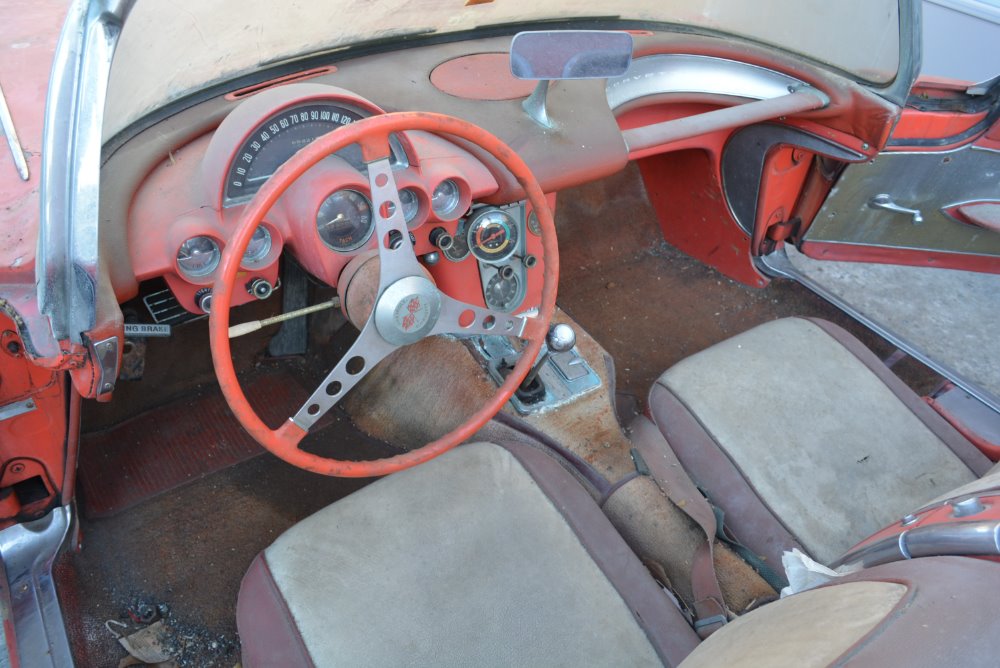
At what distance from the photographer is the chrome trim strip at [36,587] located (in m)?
1.52

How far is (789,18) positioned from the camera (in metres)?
2.05

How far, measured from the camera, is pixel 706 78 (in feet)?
6.84

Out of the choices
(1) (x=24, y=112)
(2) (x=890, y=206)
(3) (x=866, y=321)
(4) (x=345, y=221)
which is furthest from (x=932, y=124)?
(1) (x=24, y=112)

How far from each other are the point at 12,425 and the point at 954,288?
3.01 m

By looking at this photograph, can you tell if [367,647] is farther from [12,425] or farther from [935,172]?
[935,172]

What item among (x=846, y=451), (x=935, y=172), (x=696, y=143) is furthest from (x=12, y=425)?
(x=935, y=172)

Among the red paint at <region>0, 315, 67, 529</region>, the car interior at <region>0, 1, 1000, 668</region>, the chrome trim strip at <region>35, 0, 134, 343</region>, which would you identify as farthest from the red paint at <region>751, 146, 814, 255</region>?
the red paint at <region>0, 315, 67, 529</region>

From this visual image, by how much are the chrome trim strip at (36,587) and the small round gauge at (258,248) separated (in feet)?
2.69

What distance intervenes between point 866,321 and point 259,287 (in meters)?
1.83

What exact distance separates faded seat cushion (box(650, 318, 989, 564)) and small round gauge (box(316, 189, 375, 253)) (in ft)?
2.40

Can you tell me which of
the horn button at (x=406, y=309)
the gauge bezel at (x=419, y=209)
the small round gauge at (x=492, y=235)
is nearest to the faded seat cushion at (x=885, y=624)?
the horn button at (x=406, y=309)

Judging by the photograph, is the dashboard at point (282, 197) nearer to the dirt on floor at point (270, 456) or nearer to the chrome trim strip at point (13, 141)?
the chrome trim strip at point (13, 141)

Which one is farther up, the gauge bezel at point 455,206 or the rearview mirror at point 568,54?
the rearview mirror at point 568,54

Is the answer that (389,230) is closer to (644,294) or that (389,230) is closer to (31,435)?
(31,435)
